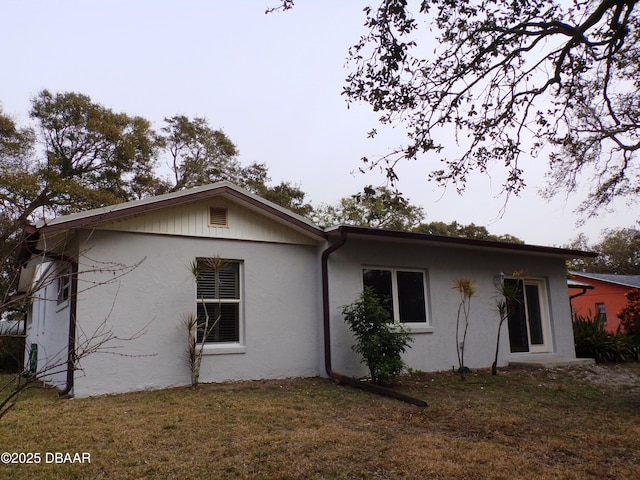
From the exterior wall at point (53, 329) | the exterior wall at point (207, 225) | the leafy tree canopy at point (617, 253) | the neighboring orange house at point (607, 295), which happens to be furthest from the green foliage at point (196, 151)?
the leafy tree canopy at point (617, 253)

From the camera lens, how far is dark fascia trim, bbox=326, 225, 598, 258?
31.8 ft

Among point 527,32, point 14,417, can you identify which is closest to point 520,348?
point 527,32

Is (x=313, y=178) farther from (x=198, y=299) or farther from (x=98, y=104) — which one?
(x=198, y=299)

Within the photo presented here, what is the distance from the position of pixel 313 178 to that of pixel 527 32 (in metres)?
22.8

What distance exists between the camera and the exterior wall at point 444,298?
991 cm

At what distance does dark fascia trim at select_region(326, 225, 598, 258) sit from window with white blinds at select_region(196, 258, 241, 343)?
2.14 meters

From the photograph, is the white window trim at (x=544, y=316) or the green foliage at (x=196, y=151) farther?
the green foliage at (x=196, y=151)

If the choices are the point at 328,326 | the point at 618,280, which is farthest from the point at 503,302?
the point at 618,280

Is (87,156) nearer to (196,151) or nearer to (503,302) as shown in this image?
(196,151)

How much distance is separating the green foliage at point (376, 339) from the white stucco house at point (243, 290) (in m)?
0.69

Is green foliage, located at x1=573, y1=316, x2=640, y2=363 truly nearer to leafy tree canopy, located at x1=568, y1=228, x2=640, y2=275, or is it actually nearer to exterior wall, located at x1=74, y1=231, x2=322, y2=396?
exterior wall, located at x1=74, y1=231, x2=322, y2=396

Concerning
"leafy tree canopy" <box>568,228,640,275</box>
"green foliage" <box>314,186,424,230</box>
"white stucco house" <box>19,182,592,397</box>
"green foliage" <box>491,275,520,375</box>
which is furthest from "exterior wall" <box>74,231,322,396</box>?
"leafy tree canopy" <box>568,228,640,275</box>

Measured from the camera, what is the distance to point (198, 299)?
29.2ft

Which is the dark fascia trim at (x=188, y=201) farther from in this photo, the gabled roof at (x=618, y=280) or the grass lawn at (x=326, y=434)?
the gabled roof at (x=618, y=280)
